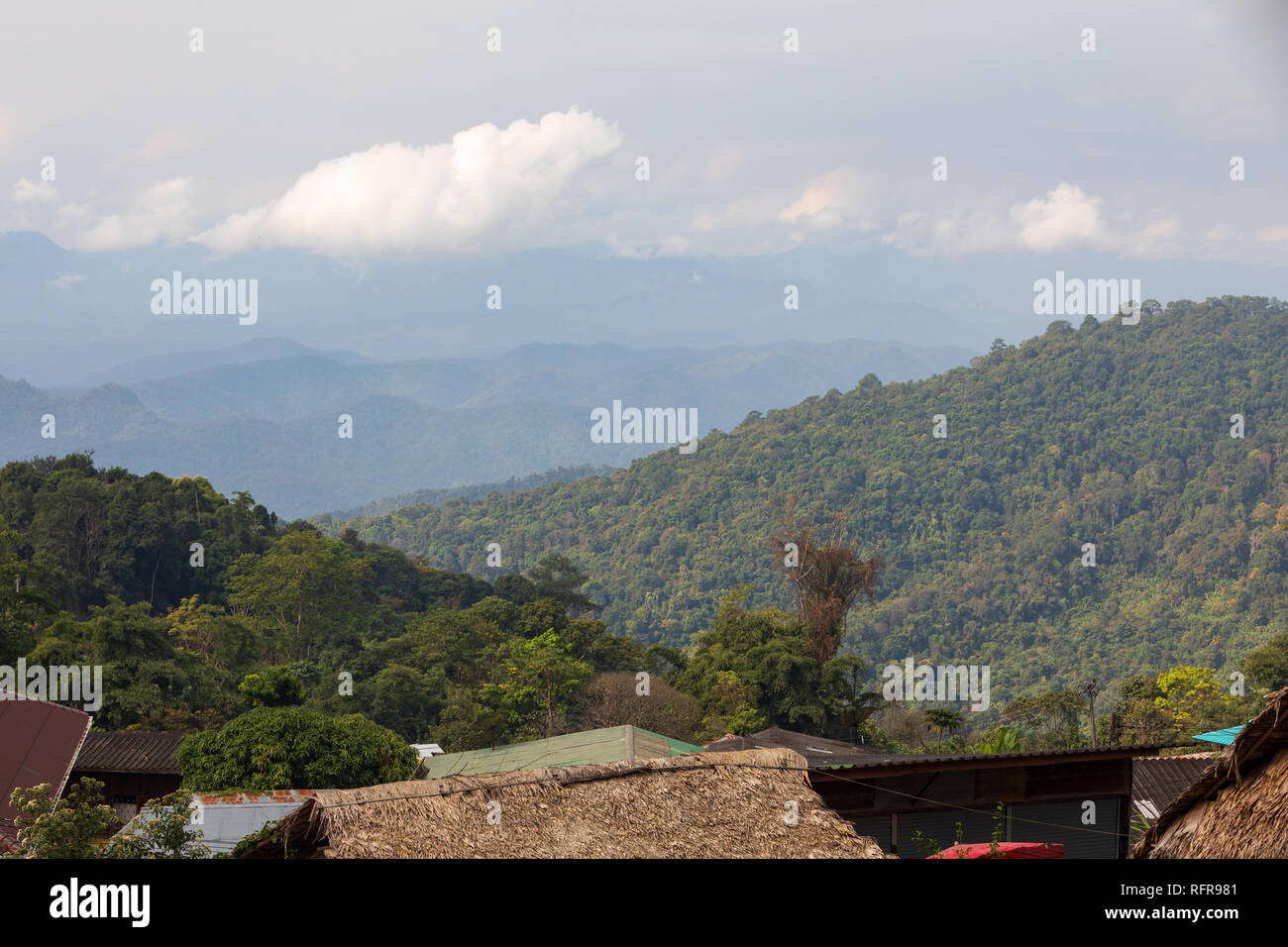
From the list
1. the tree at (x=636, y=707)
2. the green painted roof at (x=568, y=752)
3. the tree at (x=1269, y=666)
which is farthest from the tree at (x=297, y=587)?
the tree at (x=1269, y=666)

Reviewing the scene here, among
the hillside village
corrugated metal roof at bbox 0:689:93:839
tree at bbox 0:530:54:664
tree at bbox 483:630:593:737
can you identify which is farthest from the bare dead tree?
corrugated metal roof at bbox 0:689:93:839

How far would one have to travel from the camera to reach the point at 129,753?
79.4ft

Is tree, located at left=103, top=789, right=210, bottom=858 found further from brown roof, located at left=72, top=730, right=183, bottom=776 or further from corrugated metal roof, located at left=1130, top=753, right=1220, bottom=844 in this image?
brown roof, located at left=72, top=730, right=183, bottom=776

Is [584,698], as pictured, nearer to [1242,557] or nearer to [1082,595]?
[1082,595]

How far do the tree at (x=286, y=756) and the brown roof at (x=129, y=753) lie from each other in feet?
7.69

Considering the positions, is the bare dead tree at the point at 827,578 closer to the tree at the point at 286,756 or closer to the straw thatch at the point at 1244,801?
the tree at the point at 286,756

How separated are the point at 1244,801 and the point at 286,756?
17326 millimetres

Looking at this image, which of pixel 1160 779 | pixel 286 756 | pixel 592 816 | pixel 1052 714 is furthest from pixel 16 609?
pixel 1052 714

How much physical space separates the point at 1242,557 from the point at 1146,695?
42255 mm

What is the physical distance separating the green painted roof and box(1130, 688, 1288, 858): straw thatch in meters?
11.1

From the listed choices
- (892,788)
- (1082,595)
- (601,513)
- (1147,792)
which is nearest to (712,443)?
(601,513)

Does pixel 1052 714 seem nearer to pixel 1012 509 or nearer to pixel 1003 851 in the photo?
pixel 1003 851

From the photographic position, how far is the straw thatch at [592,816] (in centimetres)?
739

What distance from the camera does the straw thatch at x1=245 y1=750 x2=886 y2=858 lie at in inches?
291
